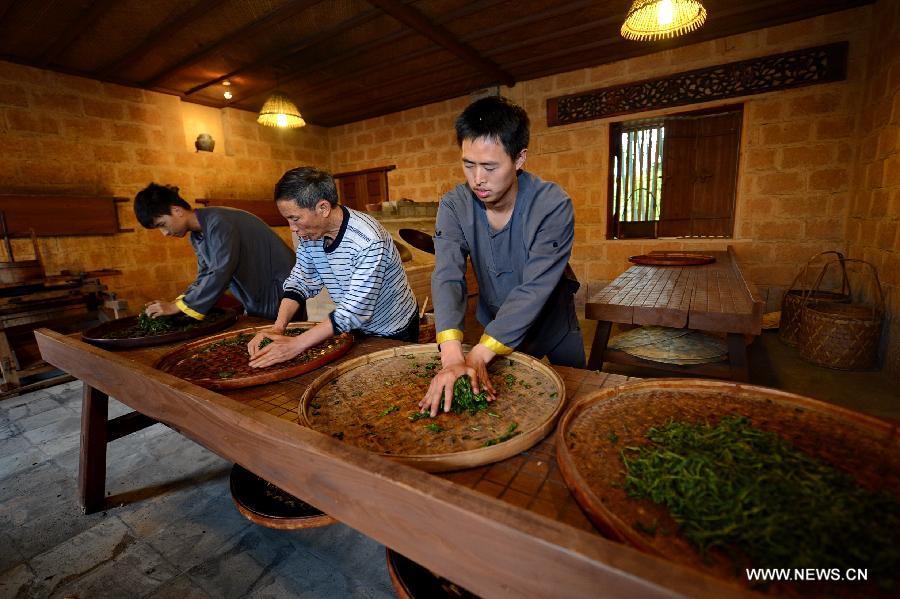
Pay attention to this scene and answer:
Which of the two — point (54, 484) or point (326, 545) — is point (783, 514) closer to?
point (326, 545)

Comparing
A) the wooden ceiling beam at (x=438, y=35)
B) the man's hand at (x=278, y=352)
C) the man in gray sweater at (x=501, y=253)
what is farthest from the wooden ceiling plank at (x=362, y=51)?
the man's hand at (x=278, y=352)

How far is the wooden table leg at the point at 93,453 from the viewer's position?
2.22 m

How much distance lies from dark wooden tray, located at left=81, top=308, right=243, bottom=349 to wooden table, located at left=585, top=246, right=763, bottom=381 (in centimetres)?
220

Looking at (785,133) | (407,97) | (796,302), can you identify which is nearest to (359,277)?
(796,302)

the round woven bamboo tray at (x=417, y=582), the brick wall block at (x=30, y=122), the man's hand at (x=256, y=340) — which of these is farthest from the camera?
the brick wall block at (x=30, y=122)

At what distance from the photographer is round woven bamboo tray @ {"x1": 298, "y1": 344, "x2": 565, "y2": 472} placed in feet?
3.00

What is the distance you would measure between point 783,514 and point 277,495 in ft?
6.07

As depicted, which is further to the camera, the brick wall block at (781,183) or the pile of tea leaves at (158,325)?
the brick wall block at (781,183)

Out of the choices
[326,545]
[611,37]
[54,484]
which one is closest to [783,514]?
[326,545]

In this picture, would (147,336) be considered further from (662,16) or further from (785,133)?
(785,133)

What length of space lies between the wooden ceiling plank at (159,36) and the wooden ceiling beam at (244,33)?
0.37 meters

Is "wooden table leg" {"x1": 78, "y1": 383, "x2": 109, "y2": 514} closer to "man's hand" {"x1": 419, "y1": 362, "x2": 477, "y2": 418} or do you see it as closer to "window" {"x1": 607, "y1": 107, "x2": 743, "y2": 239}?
"man's hand" {"x1": 419, "y1": 362, "x2": 477, "y2": 418}

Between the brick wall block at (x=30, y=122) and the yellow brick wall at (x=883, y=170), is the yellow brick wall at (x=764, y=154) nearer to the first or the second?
the yellow brick wall at (x=883, y=170)

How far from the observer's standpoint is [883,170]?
12.1ft
